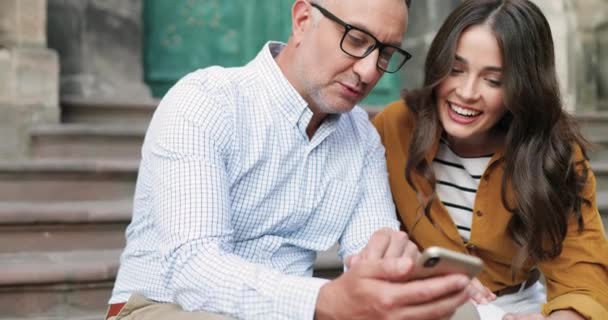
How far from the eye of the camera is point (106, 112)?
3.67m

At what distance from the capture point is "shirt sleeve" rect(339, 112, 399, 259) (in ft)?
6.44

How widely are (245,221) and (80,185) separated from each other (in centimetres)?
149

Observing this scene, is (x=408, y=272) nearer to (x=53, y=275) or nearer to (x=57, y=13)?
(x=53, y=275)

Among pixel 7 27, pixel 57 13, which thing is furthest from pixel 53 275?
pixel 57 13

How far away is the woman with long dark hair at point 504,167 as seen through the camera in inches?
78.4

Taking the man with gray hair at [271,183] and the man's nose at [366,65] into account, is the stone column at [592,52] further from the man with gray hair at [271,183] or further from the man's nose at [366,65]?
the man's nose at [366,65]

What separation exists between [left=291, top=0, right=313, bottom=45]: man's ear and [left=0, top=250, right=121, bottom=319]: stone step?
1173mm

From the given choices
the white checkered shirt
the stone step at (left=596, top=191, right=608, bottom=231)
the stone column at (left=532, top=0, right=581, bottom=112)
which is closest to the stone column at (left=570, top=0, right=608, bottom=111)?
the stone column at (left=532, top=0, right=581, bottom=112)

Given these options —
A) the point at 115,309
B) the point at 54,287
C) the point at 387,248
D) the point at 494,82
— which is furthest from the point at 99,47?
the point at 387,248

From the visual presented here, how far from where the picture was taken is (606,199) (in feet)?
11.2

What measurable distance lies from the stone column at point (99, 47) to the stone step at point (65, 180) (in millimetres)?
673

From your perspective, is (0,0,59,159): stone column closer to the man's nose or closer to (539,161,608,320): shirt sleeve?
the man's nose

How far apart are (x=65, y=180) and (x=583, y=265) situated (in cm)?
206

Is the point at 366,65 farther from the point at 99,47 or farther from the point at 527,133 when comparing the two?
the point at 99,47
